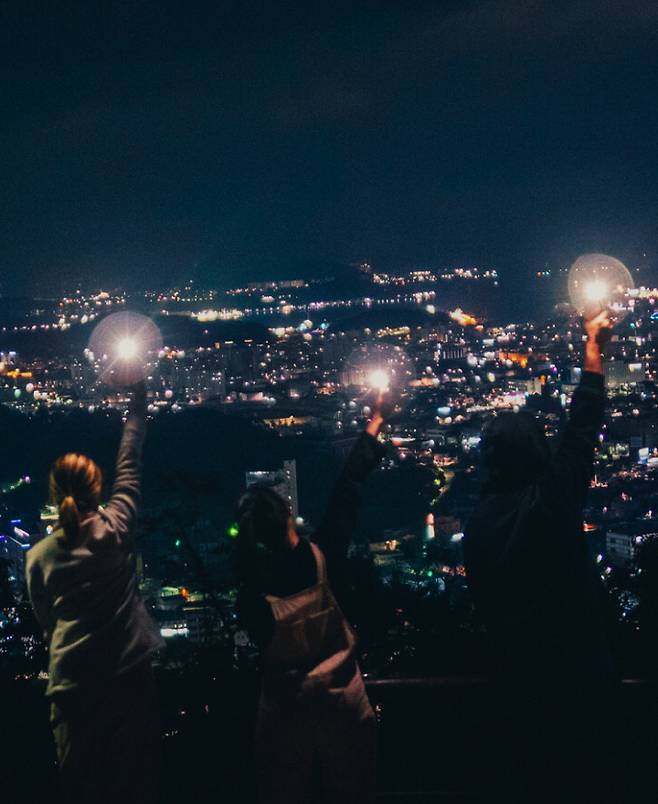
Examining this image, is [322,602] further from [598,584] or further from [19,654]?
[19,654]

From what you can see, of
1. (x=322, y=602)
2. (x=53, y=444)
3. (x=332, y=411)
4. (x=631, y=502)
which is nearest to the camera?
(x=322, y=602)

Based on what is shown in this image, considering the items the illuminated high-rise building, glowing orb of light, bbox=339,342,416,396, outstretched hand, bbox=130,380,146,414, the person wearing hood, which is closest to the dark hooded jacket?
the person wearing hood

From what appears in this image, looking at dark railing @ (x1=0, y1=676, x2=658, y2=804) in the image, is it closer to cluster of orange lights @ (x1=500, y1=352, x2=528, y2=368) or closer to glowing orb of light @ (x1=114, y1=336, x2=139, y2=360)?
glowing orb of light @ (x1=114, y1=336, x2=139, y2=360)

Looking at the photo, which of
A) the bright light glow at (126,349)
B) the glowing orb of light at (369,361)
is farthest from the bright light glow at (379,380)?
the glowing orb of light at (369,361)

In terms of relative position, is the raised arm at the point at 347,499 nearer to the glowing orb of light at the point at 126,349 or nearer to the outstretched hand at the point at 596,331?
the outstretched hand at the point at 596,331

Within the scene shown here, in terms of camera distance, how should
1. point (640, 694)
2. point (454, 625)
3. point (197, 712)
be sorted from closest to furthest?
point (640, 694) → point (197, 712) → point (454, 625)

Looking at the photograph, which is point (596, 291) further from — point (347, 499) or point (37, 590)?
point (37, 590)

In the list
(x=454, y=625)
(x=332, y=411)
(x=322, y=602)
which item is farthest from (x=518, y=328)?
(x=322, y=602)

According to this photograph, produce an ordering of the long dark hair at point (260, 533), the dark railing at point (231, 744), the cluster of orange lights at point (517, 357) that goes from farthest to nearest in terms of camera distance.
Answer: the cluster of orange lights at point (517, 357) → the dark railing at point (231, 744) → the long dark hair at point (260, 533)
